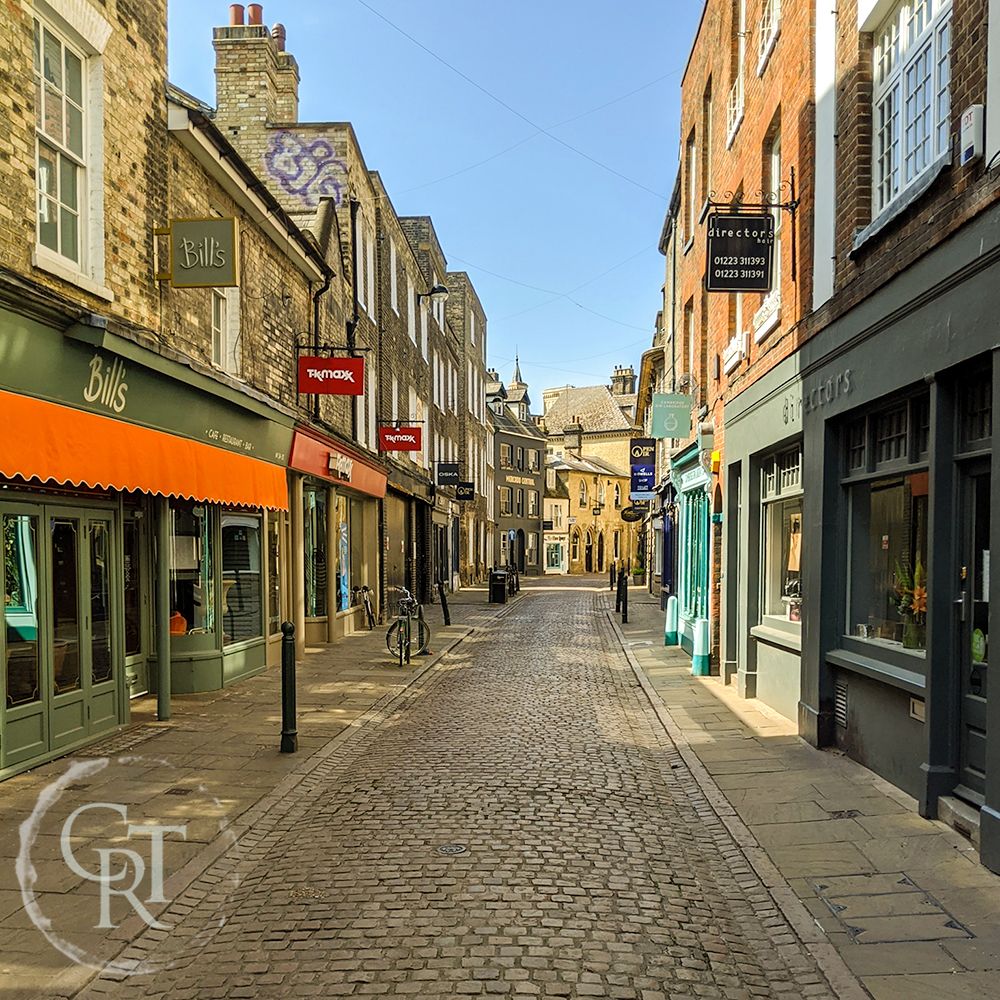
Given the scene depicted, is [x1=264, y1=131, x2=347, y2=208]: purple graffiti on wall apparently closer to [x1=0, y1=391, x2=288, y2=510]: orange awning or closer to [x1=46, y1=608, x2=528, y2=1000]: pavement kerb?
[x1=0, y1=391, x2=288, y2=510]: orange awning

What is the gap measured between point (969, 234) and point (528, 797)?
4.90 meters

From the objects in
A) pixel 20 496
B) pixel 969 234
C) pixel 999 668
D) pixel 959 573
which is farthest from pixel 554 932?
pixel 20 496

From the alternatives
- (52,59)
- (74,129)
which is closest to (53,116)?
(74,129)

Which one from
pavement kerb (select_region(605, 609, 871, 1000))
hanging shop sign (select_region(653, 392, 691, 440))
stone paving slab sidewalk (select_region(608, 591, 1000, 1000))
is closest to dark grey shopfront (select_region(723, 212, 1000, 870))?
stone paving slab sidewalk (select_region(608, 591, 1000, 1000))

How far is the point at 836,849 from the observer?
5.61m

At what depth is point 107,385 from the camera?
819cm

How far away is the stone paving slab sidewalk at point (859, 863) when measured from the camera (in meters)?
4.05

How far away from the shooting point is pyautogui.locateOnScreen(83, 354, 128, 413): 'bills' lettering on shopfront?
7925 millimetres

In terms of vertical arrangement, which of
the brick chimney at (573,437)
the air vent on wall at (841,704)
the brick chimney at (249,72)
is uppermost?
the brick chimney at (249,72)

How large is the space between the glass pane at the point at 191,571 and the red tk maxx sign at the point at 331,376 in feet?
11.9

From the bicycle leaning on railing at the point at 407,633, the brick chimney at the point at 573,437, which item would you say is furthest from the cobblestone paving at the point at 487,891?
the brick chimney at the point at 573,437

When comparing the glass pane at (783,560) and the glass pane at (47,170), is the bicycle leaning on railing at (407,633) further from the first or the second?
the glass pane at (47,170)

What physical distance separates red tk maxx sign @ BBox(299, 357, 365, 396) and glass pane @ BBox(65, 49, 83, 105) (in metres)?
6.44

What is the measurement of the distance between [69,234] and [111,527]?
287 centimetres
